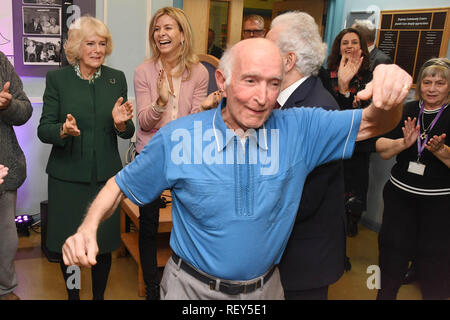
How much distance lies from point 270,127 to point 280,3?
4.67 m

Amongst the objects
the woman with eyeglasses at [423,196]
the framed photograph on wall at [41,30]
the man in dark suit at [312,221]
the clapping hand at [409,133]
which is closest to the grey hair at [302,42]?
the man in dark suit at [312,221]

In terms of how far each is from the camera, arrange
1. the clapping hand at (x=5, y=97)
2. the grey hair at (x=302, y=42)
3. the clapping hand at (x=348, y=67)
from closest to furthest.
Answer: the grey hair at (x=302, y=42), the clapping hand at (x=5, y=97), the clapping hand at (x=348, y=67)

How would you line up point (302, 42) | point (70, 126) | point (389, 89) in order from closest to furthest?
point (389, 89) < point (302, 42) < point (70, 126)

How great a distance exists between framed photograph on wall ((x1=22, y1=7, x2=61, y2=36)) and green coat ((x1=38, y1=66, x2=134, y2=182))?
56.3 inches

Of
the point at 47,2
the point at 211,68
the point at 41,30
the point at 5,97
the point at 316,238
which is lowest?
the point at 316,238

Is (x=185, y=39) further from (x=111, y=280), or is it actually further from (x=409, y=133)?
(x=111, y=280)

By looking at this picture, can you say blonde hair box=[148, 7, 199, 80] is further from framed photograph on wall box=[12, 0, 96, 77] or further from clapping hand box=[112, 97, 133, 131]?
framed photograph on wall box=[12, 0, 96, 77]

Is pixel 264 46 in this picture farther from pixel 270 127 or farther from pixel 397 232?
pixel 397 232

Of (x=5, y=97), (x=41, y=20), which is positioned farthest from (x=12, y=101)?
(x=41, y=20)

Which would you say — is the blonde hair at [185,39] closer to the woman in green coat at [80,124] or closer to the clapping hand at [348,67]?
the woman in green coat at [80,124]

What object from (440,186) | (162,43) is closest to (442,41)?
(440,186)

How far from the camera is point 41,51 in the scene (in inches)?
142

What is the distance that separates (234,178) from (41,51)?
286 centimetres

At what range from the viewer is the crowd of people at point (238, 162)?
4.44 ft
